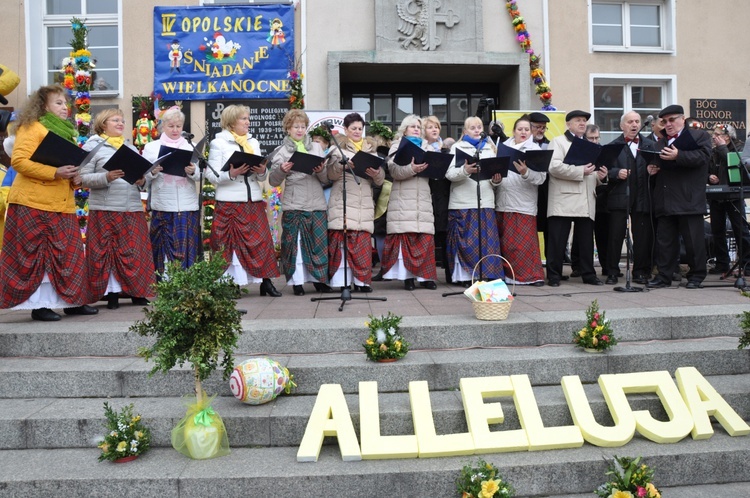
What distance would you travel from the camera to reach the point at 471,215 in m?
6.92

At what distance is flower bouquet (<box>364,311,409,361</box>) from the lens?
14.2 feet

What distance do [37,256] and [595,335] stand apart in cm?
453

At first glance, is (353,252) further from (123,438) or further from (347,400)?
(123,438)

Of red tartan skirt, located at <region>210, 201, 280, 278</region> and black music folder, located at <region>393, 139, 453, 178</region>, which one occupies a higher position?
black music folder, located at <region>393, 139, 453, 178</region>

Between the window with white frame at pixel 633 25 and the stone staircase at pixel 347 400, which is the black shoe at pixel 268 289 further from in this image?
the window with white frame at pixel 633 25

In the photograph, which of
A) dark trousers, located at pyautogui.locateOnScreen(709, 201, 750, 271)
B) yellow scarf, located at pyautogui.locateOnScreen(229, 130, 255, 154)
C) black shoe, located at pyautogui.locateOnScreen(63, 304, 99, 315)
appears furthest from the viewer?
dark trousers, located at pyautogui.locateOnScreen(709, 201, 750, 271)

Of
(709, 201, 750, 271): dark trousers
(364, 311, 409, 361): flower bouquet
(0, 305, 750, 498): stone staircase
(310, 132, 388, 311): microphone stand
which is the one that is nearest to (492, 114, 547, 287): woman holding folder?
(310, 132, 388, 311): microphone stand

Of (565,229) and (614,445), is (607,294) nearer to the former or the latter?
(565,229)

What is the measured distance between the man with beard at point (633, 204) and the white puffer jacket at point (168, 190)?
186 inches

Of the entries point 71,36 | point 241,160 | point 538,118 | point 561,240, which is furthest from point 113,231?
point 71,36

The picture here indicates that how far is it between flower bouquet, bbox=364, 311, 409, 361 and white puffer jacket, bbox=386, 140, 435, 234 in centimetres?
247

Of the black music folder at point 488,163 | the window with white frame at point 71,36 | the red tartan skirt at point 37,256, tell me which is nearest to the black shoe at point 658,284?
the black music folder at point 488,163

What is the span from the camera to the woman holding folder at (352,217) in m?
6.58

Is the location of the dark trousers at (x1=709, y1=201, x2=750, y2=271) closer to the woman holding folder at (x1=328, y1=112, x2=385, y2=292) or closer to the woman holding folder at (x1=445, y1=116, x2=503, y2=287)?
the woman holding folder at (x1=445, y1=116, x2=503, y2=287)
